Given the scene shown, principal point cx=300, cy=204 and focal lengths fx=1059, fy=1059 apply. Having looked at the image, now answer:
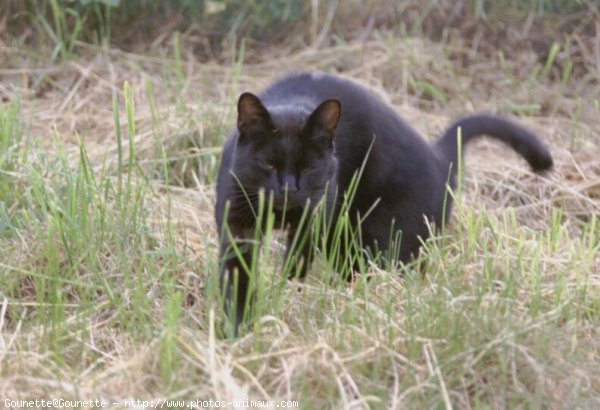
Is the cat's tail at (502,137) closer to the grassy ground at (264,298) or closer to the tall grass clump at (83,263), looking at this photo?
the grassy ground at (264,298)

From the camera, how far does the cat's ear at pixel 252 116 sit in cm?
297

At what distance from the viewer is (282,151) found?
3.02 m

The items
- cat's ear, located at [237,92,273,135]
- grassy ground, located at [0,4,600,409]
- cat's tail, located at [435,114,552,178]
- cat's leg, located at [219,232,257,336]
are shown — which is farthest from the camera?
cat's tail, located at [435,114,552,178]

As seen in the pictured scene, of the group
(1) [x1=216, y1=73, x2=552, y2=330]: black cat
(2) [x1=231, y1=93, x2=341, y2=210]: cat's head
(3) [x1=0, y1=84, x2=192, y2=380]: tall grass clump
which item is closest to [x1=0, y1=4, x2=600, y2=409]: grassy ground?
(3) [x1=0, y1=84, x2=192, y2=380]: tall grass clump

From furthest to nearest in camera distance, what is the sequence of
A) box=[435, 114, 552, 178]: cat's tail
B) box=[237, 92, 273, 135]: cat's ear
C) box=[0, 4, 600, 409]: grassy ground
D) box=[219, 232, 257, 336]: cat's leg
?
box=[435, 114, 552, 178]: cat's tail, box=[237, 92, 273, 135]: cat's ear, box=[219, 232, 257, 336]: cat's leg, box=[0, 4, 600, 409]: grassy ground

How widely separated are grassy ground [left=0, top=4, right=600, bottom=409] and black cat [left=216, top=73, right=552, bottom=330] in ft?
0.46

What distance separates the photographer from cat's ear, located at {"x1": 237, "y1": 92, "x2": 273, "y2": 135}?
2.97 m

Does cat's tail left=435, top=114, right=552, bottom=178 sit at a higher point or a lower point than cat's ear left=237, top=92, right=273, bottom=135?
lower

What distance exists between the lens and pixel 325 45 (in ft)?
18.4

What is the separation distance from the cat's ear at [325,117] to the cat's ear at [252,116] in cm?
12

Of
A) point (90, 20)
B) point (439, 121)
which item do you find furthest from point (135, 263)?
point (90, 20)

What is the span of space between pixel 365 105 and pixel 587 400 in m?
1.47

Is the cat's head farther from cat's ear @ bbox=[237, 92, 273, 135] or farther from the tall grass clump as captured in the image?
the tall grass clump

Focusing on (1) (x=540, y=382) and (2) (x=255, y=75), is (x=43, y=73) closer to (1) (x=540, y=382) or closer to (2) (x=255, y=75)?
(2) (x=255, y=75)
